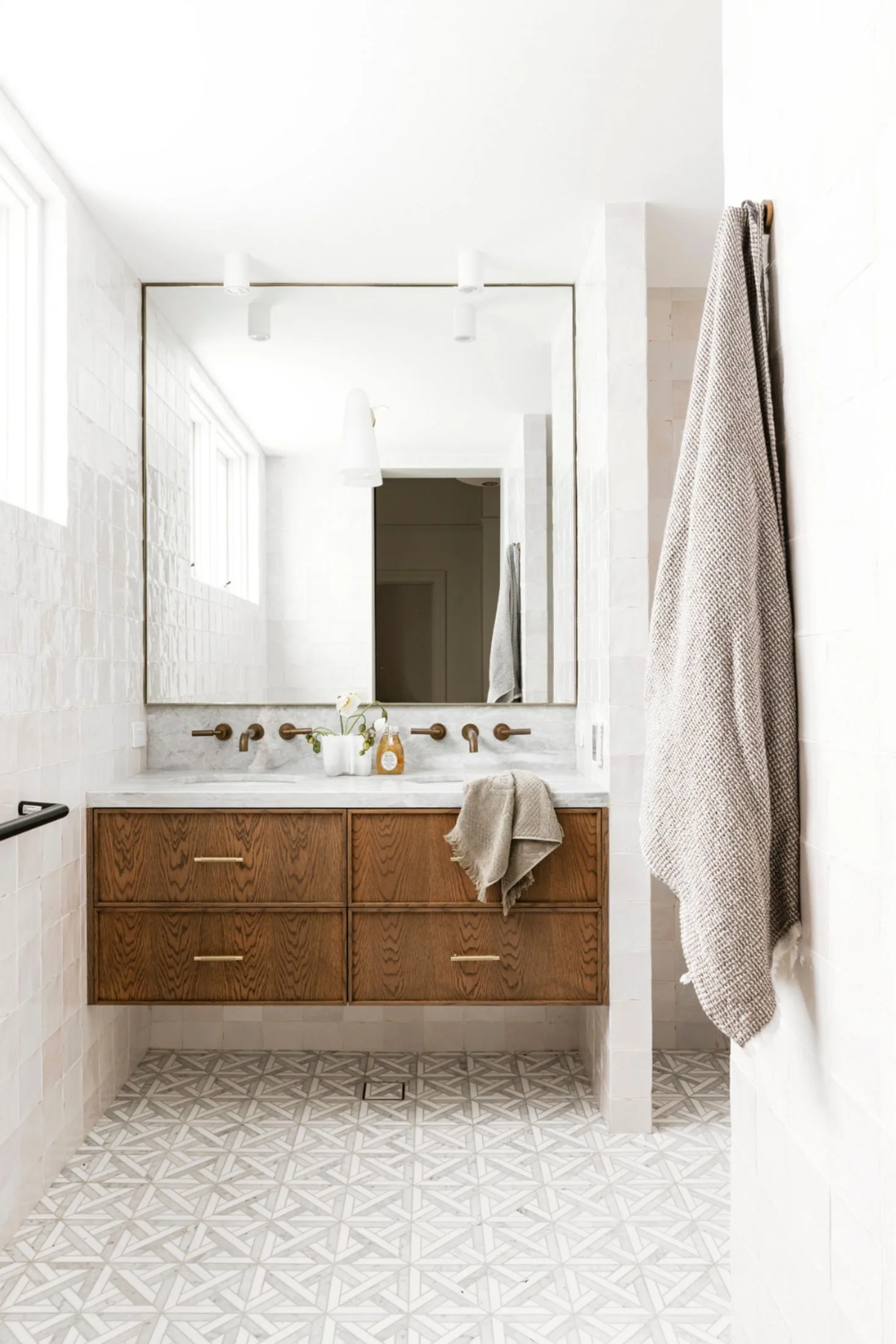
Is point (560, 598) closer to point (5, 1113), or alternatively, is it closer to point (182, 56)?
point (182, 56)

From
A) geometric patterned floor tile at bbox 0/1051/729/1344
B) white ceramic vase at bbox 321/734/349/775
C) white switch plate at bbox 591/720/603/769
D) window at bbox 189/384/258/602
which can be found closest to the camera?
geometric patterned floor tile at bbox 0/1051/729/1344

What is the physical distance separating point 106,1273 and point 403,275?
264 centimetres

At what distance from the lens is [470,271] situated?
2734mm

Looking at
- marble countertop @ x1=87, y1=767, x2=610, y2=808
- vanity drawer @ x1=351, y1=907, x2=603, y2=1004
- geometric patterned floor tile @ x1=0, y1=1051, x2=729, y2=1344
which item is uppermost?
marble countertop @ x1=87, y1=767, x2=610, y2=808

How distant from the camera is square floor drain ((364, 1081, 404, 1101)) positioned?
2.67 m

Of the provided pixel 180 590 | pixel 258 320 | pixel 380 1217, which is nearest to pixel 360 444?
pixel 258 320

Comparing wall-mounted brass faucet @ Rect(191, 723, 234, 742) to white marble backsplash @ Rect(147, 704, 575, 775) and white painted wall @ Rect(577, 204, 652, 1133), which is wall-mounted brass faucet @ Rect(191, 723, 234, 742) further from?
white painted wall @ Rect(577, 204, 652, 1133)

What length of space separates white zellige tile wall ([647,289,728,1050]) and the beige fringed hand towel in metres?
0.80

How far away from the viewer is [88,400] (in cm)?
249

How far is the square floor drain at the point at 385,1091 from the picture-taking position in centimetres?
267

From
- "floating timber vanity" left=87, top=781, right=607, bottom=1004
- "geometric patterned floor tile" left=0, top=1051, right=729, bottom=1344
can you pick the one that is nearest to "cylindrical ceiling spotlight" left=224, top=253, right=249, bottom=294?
"floating timber vanity" left=87, top=781, right=607, bottom=1004

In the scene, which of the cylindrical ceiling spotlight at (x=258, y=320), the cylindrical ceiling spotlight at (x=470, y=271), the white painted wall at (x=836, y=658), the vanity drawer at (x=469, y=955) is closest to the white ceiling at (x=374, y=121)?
the cylindrical ceiling spotlight at (x=470, y=271)

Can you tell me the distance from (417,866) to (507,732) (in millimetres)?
655

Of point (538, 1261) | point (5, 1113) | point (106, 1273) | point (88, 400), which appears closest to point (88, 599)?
point (88, 400)
